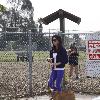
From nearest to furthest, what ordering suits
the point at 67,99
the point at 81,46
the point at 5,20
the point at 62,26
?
the point at 67,99
the point at 62,26
the point at 81,46
the point at 5,20

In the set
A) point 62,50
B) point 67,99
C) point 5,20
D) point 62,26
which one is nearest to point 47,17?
point 62,26

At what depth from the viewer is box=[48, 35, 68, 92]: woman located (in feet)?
33.5

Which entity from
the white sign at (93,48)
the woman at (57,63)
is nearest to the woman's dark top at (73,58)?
the white sign at (93,48)

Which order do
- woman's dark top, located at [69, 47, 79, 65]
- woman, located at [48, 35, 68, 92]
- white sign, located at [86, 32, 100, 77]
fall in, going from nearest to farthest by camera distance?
woman, located at [48, 35, 68, 92]
white sign, located at [86, 32, 100, 77]
woman's dark top, located at [69, 47, 79, 65]

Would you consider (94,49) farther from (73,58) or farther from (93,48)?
(73,58)

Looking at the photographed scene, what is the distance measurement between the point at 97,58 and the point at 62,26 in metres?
1.32

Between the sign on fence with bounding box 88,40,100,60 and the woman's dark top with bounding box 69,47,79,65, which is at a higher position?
the sign on fence with bounding box 88,40,100,60

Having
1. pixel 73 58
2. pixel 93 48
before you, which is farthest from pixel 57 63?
pixel 73 58

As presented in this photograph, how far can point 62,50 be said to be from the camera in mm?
10242

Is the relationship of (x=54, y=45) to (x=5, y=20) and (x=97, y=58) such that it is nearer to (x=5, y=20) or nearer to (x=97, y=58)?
(x=97, y=58)

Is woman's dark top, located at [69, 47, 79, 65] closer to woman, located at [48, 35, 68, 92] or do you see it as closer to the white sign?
the white sign

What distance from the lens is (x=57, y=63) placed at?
33.5ft

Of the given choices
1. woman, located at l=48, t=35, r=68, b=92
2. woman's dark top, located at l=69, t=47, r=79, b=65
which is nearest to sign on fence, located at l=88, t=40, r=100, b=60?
woman, located at l=48, t=35, r=68, b=92

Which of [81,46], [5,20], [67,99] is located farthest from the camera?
[5,20]
